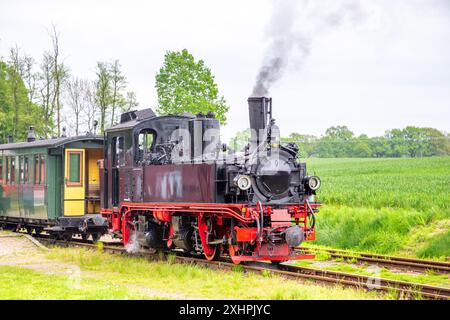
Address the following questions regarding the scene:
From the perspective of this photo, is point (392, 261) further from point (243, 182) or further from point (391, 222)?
point (243, 182)

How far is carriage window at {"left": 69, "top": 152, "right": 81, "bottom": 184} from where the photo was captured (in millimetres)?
19312

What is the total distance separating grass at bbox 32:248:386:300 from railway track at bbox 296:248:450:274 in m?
3.27

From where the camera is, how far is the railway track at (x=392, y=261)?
13.3 metres

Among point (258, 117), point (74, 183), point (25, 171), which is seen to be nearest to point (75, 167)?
point (74, 183)

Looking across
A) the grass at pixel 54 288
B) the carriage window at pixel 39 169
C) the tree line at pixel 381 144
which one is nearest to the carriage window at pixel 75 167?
the carriage window at pixel 39 169

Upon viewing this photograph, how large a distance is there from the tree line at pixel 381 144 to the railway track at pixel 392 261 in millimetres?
47243

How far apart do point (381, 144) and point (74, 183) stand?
2165 inches

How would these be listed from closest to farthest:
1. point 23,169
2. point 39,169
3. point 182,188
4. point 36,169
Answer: point 182,188 → point 39,169 → point 36,169 → point 23,169

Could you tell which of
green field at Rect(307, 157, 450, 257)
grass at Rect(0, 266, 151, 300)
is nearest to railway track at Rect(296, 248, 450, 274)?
green field at Rect(307, 157, 450, 257)

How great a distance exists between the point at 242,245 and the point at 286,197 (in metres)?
1.29

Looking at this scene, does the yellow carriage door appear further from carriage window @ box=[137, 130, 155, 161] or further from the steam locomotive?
carriage window @ box=[137, 130, 155, 161]

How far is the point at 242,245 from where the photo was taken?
42.2 ft

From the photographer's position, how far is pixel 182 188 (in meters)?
13.9

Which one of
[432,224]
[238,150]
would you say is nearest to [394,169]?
[432,224]
